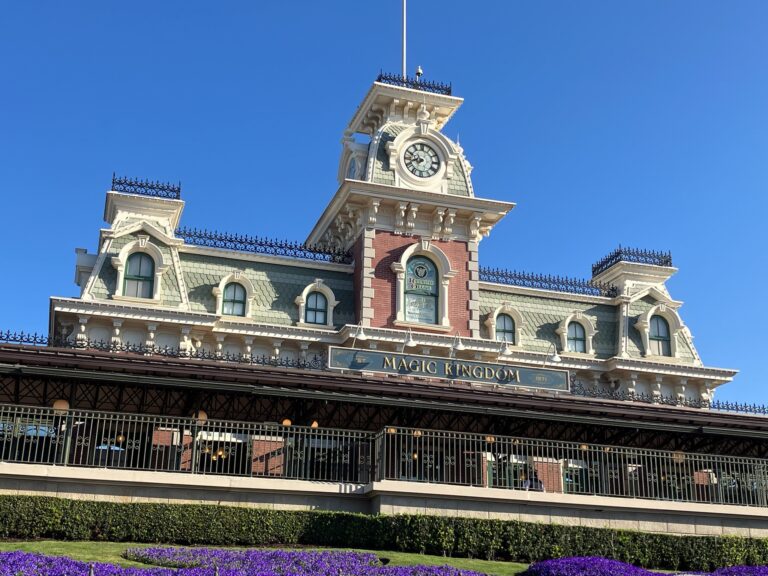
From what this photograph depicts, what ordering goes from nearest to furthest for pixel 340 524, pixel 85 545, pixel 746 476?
pixel 85 545 < pixel 340 524 < pixel 746 476

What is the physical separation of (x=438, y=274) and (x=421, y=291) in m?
A: 1.09

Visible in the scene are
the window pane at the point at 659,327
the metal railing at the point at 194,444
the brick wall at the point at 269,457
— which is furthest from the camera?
the window pane at the point at 659,327

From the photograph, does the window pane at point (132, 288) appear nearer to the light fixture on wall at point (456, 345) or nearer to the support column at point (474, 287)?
the light fixture on wall at point (456, 345)

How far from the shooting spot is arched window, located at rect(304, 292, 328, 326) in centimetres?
3841

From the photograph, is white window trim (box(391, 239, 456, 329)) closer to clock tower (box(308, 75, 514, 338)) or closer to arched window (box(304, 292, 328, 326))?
clock tower (box(308, 75, 514, 338))

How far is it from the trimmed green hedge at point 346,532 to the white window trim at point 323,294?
57.0 feet

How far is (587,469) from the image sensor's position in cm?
2450

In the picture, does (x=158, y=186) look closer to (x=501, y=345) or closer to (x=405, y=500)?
(x=501, y=345)

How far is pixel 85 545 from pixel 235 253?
2109 centimetres

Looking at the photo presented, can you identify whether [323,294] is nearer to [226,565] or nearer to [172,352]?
[172,352]

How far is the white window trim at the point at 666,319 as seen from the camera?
141ft

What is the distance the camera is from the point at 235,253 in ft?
127

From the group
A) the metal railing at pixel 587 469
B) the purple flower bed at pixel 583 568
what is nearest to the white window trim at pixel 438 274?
the metal railing at pixel 587 469

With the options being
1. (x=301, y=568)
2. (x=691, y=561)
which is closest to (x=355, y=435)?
(x=301, y=568)
